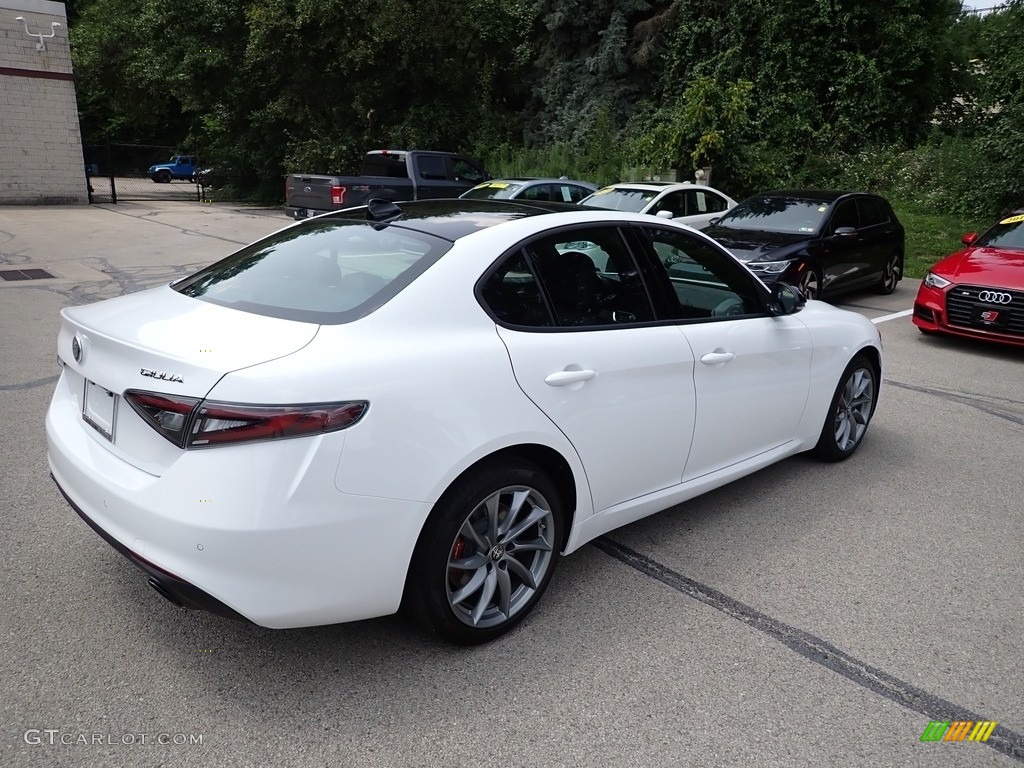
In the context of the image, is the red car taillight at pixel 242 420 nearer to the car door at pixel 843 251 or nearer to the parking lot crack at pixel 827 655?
the parking lot crack at pixel 827 655

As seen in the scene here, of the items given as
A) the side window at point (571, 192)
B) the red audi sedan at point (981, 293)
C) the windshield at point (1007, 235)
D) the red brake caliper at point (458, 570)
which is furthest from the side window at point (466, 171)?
the red brake caliper at point (458, 570)

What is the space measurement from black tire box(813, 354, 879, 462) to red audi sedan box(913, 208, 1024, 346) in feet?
12.5

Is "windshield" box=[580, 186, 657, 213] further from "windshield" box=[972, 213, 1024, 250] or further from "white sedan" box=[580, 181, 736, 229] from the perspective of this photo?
"windshield" box=[972, 213, 1024, 250]

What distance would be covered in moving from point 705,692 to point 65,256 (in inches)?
529

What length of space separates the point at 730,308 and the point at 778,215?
7.35 m

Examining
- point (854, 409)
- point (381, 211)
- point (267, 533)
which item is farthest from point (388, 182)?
point (267, 533)

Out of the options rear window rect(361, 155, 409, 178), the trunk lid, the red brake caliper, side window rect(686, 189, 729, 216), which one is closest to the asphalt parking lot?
the red brake caliper

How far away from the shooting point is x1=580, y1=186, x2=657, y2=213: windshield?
11.9m

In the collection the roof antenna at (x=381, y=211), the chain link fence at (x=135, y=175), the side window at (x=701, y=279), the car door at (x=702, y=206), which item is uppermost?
the roof antenna at (x=381, y=211)

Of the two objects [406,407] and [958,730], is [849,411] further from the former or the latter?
[406,407]

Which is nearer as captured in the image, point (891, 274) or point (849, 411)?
point (849, 411)

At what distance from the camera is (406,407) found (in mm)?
2645

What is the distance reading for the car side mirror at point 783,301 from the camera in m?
4.35

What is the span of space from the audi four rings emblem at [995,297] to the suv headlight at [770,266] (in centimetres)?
206
